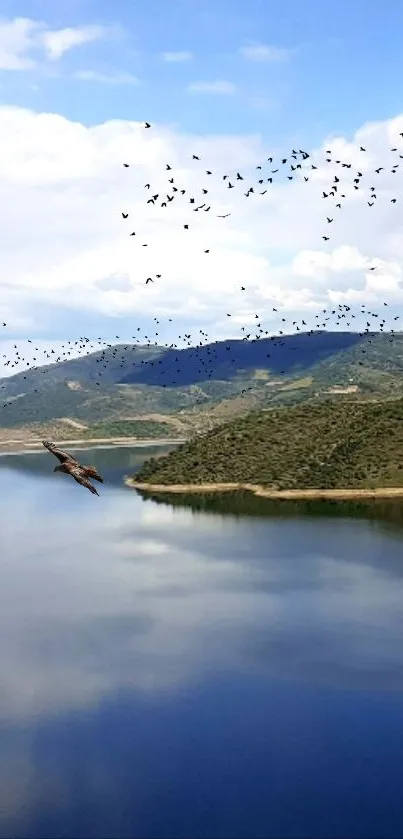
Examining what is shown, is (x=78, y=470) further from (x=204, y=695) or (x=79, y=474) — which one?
(x=204, y=695)

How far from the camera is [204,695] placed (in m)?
93.4

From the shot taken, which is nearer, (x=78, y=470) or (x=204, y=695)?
(x=78, y=470)

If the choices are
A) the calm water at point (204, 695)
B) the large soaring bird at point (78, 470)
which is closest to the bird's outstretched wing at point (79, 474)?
the large soaring bird at point (78, 470)

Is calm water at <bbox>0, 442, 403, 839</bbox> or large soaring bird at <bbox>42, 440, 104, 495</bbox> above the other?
large soaring bird at <bbox>42, 440, 104, 495</bbox>

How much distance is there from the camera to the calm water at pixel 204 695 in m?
70.5

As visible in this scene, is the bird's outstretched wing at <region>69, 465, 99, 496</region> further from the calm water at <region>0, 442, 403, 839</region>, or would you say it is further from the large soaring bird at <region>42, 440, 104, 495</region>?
the calm water at <region>0, 442, 403, 839</region>

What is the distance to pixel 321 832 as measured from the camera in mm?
66375

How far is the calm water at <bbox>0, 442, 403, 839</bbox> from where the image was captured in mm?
70500

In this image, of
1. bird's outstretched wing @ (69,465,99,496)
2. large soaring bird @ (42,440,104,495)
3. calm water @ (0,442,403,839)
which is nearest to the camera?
large soaring bird @ (42,440,104,495)

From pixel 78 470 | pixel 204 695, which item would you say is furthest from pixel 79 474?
pixel 204 695

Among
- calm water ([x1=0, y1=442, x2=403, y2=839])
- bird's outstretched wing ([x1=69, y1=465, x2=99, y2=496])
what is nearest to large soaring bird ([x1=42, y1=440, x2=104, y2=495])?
bird's outstretched wing ([x1=69, y1=465, x2=99, y2=496])

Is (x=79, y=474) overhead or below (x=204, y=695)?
overhead

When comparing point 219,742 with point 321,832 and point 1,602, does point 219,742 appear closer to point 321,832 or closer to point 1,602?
point 321,832

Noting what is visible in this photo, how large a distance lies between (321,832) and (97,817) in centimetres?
1748
